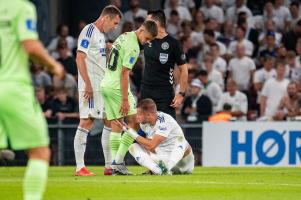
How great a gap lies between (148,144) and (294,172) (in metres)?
3.06

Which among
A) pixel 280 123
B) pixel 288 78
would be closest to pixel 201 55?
pixel 288 78

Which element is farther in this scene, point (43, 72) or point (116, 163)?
point (43, 72)

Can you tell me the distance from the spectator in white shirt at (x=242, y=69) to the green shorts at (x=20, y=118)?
15.6m

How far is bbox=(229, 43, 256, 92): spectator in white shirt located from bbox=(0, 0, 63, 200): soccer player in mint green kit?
1559 centimetres

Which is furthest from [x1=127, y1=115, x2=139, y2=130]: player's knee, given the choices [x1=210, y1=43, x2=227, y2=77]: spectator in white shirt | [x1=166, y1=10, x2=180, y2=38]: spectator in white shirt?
[x1=166, y1=10, x2=180, y2=38]: spectator in white shirt

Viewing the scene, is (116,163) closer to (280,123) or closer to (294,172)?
(294,172)

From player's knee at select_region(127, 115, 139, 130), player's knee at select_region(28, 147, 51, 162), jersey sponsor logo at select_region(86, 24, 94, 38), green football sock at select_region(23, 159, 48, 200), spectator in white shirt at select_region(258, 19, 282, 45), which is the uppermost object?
jersey sponsor logo at select_region(86, 24, 94, 38)

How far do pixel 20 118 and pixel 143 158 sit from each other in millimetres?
6377

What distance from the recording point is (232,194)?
11891mm

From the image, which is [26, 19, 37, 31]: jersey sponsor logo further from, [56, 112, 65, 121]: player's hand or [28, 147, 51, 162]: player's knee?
[56, 112, 65, 121]: player's hand

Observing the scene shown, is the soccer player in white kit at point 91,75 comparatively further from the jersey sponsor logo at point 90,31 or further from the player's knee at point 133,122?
the player's knee at point 133,122

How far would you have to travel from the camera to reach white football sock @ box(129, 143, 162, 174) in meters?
14.9

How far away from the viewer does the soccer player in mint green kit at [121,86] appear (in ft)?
47.9

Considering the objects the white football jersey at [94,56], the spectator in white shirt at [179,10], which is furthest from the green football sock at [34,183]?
the spectator in white shirt at [179,10]
